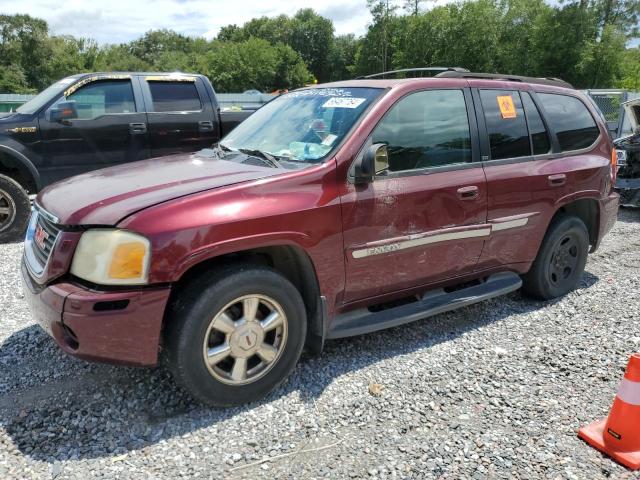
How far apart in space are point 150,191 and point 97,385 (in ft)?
4.12

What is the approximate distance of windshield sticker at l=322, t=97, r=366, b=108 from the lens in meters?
3.38

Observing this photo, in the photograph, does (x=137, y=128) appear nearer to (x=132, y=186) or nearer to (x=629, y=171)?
(x=132, y=186)

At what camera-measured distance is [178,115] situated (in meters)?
7.01

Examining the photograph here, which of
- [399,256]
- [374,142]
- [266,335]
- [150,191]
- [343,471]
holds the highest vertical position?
[374,142]

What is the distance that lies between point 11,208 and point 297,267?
4658 mm

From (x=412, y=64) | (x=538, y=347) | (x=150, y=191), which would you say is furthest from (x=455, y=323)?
(x=412, y=64)

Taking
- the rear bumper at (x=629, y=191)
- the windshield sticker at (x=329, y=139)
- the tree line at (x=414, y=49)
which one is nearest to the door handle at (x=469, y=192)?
the windshield sticker at (x=329, y=139)

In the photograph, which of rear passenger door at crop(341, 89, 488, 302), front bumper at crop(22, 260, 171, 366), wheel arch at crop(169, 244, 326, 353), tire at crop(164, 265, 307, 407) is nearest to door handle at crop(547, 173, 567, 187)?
rear passenger door at crop(341, 89, 488, 302)

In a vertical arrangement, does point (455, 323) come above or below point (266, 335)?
below

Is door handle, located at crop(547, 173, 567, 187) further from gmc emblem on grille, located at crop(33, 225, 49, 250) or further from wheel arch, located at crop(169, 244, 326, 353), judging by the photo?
gmc emblem on grille, located at crop(33, 225, 49, 250)

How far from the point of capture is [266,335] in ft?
9.75

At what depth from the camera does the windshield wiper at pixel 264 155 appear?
3.16 metres

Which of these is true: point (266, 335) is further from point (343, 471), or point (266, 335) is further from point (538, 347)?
point (538, 347)

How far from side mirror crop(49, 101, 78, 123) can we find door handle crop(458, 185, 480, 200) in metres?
5.09
